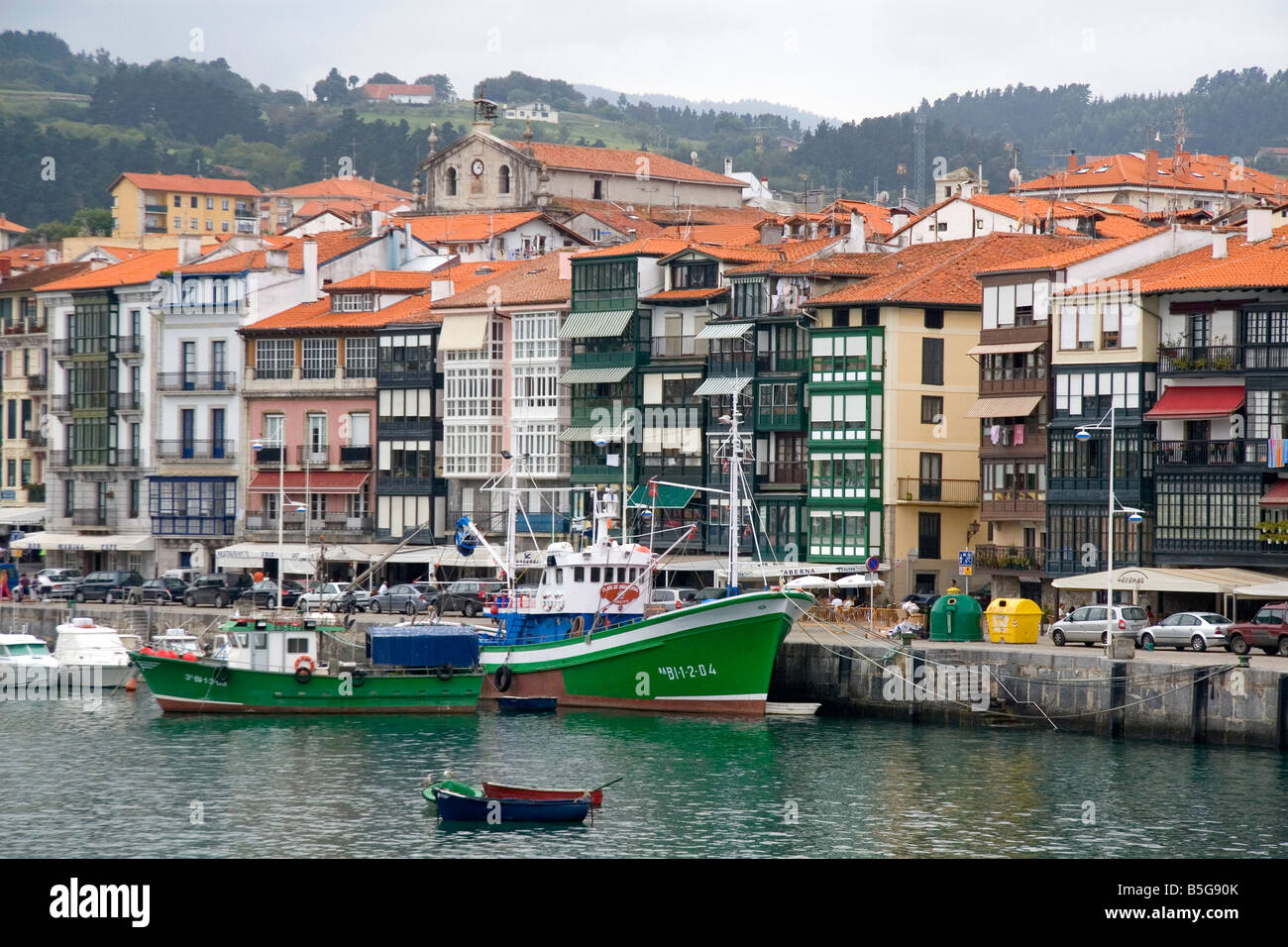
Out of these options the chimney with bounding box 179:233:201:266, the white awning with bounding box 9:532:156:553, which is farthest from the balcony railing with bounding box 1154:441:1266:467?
the chimney with bounding box 179:233:201:266

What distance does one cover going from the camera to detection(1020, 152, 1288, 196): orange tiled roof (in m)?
144

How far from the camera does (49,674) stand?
274 feet

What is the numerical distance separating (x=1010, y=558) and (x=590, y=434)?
74.9ft

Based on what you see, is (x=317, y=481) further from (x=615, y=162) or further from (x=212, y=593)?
(x=615, y=162)

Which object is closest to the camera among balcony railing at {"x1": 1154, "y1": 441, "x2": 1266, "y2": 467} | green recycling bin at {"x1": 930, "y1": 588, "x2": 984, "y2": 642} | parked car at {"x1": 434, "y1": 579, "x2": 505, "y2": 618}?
green recycling bin at {"x1": 930, "y1": 588, "x2": 984, "y2": 642}

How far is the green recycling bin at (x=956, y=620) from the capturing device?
7012cm

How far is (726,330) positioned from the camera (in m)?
95.6

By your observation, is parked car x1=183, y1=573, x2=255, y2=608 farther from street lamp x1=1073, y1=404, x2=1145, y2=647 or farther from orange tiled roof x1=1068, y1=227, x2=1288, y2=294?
orange tiled roof x1=1068, y1=227, x2=1288, y2=294

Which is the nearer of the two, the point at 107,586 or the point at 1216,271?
the point at 1216,271

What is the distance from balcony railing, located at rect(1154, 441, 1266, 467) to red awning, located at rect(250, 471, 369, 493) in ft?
137

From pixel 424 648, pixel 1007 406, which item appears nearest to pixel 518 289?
pixel 1007 406

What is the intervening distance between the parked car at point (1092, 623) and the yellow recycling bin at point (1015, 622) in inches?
50.6

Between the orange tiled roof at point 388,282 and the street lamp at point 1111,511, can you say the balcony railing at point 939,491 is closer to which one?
the street lamp at point 1111,511
